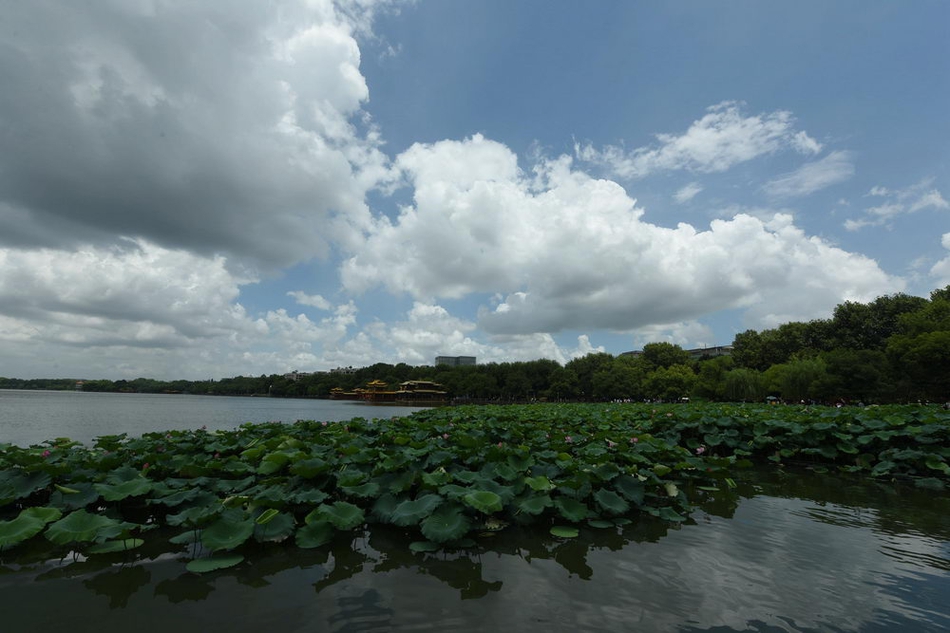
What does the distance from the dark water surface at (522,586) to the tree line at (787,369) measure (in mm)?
39746

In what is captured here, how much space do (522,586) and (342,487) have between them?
8.16 ft

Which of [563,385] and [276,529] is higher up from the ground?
[563,385]

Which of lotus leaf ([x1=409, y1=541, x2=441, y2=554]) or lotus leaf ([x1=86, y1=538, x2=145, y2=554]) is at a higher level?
lotus leaf ([x1=86, y1=538, x2=145, y2=554])

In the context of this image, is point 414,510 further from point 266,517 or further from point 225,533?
point 225,533

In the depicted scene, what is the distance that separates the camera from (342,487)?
5.31 metres

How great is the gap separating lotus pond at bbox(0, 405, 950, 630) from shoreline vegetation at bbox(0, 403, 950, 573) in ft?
0.09

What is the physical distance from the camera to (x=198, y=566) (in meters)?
3.80

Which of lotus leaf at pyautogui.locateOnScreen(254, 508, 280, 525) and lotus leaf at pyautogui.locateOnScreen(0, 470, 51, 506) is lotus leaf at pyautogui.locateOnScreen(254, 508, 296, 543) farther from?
lotus leaf at pyautogui.locateOnScreen(0, 470, 51, 506)

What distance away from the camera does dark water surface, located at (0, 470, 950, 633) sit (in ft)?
11.0

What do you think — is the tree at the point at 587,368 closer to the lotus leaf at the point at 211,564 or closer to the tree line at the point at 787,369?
the tree line at the point at 787,369

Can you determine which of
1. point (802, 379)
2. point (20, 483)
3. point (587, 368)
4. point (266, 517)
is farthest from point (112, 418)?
point (587, 368)

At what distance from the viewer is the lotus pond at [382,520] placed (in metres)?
3.85

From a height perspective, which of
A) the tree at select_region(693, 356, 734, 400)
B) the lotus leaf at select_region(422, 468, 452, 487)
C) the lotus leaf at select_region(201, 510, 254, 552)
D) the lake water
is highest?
the tree at select_region(693, 356, 734, 400)

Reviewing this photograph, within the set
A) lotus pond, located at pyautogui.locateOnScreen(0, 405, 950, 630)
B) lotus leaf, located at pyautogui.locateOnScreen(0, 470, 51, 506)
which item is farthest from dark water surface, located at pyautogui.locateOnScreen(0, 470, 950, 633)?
lotus leaf, located at pyautogui.locateOnScreen(0, 470, 51, 506)
